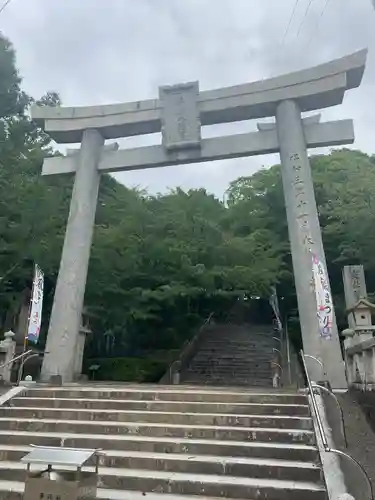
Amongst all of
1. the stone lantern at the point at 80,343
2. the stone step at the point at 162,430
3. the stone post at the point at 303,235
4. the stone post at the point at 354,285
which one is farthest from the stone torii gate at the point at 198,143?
the stone step at the point at 162,430

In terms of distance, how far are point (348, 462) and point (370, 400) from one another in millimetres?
1966

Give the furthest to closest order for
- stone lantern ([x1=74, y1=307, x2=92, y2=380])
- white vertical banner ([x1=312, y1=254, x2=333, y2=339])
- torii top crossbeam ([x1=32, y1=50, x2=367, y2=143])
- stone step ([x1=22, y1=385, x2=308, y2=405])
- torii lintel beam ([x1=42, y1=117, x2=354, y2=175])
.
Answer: stone lantern ([x1=74, y1=307, x2=92, y2=380]) < torii lintel beam ([x1=42, y1=117, x2=354, y2=175]) < torii top crossbeam ([x1=32, y1=50, x2=367, y2=143]) < white vertical banner ([x1=312, y1=254, x2=333, y2=339]) < stone step ([x1=22, y1=385, x2=308, y2=405])

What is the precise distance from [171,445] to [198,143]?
8259 millimetres

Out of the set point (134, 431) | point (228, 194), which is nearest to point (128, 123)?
point (134, 431)

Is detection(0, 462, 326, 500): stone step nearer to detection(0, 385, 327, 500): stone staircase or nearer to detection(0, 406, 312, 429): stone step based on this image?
detection(0, 385, 327, 500): stone staircase

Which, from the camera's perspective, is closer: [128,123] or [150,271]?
[128,123]

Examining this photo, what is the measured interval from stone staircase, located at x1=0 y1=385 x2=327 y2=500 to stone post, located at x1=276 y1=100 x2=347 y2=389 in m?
2.75

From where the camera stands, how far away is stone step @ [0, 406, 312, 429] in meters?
6.16

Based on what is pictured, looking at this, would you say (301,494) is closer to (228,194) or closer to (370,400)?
(370,400)

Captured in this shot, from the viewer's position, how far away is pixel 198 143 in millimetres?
11969

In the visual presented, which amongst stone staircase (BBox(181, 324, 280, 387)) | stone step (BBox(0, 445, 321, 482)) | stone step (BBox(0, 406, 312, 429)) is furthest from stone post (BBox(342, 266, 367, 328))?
stone step (BBox(0, 445, 321, 482))

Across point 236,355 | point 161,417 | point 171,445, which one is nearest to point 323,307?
point 161,417

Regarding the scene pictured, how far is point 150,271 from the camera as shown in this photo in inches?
577

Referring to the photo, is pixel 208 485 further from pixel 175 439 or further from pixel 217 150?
pixel 217 150
